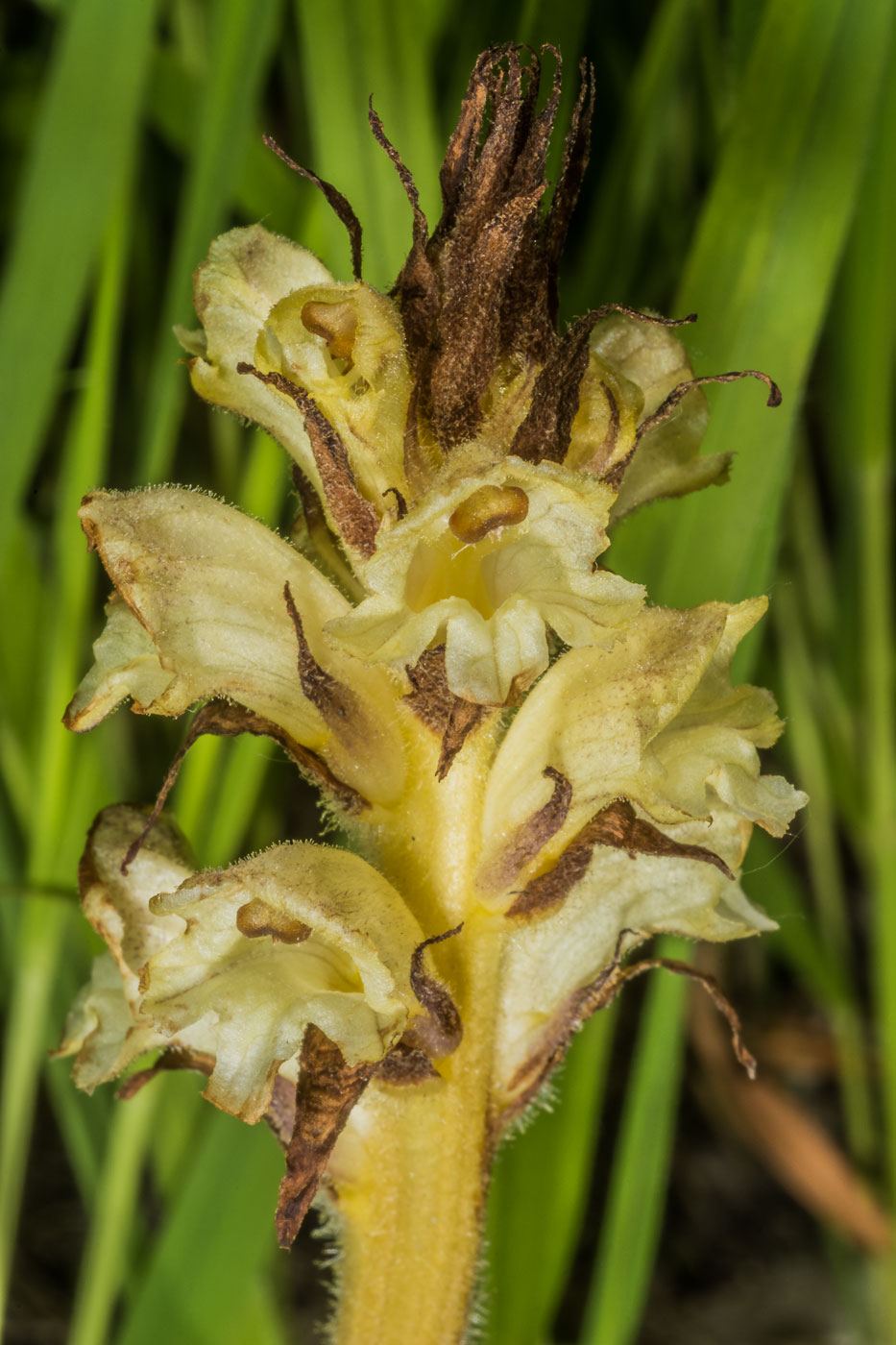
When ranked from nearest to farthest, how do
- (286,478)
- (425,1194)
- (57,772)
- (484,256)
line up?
1. (484,256)
2. (425,1194)
3. (57,772)
4. (286,478)

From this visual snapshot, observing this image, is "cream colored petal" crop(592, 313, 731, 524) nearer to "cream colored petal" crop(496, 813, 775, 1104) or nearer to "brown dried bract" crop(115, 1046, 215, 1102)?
"cream colored petal" crop(496, 813, 775, 1104)

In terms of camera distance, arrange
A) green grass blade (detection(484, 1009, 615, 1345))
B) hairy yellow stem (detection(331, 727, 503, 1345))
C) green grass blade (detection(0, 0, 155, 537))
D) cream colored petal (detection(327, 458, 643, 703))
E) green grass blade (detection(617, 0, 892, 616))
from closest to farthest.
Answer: cream colored petal (detection(327, 458, 643, 703)), hairy yellow stem (detection(331, 727, 503, 1345)), green grass blade (detection(617, 0, 892, 616)), green grass blade (detection(0, 0, 155, 537)), green grass blade (detection(484, 1009, 615, 1345))

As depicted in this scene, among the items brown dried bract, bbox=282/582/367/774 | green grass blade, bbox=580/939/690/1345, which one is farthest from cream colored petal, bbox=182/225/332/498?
green grass blade, bbox=580/939/690/1345

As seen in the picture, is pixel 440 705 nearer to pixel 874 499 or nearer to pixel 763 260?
pixel 763 260

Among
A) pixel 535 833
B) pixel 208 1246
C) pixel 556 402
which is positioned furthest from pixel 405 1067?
pixel 208 1246

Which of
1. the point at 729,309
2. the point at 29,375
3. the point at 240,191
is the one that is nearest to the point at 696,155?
the point at 240,191

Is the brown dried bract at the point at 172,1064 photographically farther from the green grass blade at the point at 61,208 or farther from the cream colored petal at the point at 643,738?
the green grass blade at the point at 61,208

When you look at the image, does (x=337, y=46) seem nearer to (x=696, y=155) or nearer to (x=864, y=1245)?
(x=696, y=155)
